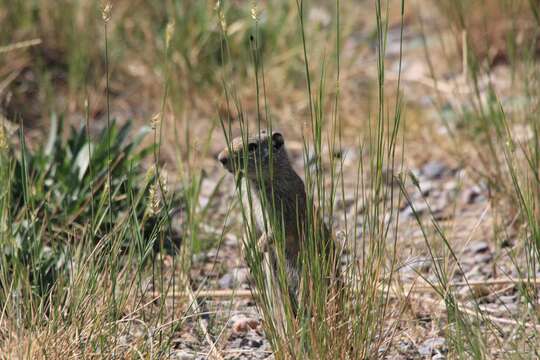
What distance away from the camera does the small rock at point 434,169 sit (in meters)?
5.49

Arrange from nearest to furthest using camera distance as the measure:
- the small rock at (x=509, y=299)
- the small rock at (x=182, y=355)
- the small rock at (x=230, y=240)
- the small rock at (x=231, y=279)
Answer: the small rock at (x=182, y=355), the small rock at (x=509, y=299), the small rock at (x=231, y=279), the small rock at (x=230, y=240)

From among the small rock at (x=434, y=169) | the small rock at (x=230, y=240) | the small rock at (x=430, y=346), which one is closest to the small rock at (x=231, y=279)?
the small rock at (x=230, y=240)

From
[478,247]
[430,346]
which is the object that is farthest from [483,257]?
[430,346]

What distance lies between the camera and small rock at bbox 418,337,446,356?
3.38m

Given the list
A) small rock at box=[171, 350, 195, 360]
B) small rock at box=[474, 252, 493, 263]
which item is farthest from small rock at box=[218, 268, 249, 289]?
small rock at box=[474, 252, 493, 263]

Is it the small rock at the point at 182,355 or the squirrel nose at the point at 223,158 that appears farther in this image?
the squirrel nose at the point at 223,158

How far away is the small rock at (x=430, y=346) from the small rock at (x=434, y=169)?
2.09 meters

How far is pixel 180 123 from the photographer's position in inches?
233

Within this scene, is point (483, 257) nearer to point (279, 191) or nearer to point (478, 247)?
point (478, 247)

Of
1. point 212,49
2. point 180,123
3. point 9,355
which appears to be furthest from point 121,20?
point 9,355

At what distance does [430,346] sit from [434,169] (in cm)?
225

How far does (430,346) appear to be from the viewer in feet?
11.2

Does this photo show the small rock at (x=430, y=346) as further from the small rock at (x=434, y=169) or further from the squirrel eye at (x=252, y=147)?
the small rock at (x=434, y=169)

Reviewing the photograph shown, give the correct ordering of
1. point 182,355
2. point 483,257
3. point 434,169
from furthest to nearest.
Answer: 1. point 434,169
2. point 483,257
3. point 182,355
